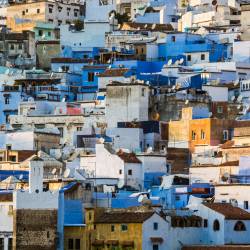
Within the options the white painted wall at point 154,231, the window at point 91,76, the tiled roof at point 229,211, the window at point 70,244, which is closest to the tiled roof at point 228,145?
the tiled roof at point 229,211

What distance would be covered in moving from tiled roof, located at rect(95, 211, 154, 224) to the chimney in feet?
8.68

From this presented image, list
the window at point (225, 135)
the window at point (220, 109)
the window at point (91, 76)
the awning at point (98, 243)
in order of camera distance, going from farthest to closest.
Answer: the window at point (91, 76) → the window at point (220, 109) → the window at point (225, 135) → the awning at point (98, 243)

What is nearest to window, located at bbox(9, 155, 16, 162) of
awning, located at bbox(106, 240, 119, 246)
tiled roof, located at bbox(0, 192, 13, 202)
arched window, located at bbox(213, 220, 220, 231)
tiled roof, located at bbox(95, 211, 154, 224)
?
tiled roof, located at bbox(0, 192, 13, 202)

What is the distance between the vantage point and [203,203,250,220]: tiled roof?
57906mm

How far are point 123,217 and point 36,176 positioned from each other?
3.84 m

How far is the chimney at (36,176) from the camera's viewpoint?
5925 cm

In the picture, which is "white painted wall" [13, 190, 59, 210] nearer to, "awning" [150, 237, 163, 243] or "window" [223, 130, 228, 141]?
"awning" [150, 237, 163, 243]

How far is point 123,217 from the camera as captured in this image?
5772 centimetres

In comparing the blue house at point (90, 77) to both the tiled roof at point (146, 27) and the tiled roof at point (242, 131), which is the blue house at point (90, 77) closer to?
the tiled roof at point (146, 27)

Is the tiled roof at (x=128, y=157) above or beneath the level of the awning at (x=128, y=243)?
above

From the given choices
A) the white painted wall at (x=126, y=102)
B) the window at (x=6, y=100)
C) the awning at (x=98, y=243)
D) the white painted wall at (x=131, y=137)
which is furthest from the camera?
the window at (x=6, y=100)

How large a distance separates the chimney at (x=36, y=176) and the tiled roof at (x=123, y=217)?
2.65m

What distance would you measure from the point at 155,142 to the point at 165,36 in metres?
16.5

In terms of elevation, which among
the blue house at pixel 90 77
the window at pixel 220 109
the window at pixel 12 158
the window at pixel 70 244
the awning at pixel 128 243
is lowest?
the window at pixel 70 244
